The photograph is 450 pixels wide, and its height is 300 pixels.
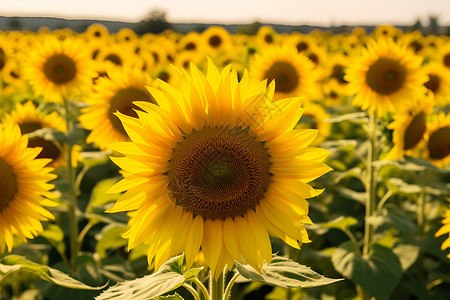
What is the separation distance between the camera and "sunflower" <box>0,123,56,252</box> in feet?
8.51

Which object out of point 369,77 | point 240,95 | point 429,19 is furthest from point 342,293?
point 429,19

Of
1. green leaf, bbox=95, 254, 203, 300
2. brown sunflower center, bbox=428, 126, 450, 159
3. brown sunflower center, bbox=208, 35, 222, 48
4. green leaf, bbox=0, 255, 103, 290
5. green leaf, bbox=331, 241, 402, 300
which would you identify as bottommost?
green leaf, bbox=331, 241, 402, 300

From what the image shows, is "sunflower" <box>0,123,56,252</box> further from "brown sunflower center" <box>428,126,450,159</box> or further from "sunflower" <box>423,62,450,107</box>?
"sunflower" <box>423,62,450,107</box>

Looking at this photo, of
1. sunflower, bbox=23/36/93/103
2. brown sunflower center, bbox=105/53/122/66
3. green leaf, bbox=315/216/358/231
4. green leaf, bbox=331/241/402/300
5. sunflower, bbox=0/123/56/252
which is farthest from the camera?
brown sunflower center, bbox=105/53/122/66

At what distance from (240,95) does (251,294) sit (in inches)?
139

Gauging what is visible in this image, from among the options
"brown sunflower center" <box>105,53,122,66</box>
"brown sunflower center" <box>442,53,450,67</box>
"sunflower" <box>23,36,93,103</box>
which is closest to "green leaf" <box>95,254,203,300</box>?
"sunflower" <box>23,36,93,103</box>

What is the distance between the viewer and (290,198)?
70.3 inches

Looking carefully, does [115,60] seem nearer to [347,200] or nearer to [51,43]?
[51,43]

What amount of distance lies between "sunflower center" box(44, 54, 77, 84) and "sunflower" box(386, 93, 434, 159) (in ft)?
9.47

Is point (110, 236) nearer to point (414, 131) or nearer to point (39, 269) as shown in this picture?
point (39, 269)

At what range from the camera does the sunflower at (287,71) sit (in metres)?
5.45

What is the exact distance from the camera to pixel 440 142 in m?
4.31

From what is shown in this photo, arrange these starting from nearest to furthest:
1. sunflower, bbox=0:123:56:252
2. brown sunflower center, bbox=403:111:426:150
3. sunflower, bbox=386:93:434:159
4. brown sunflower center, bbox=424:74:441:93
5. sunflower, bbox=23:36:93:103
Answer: sunflower, bbox=0:123:56:252 < sunflower, bbox=386:93:434:159 < brown sunflower center, bbox=403:111:426:150 < sunflower, bbox=23:36:93:103 < brown sunflower center, bbox=424:74:441:93

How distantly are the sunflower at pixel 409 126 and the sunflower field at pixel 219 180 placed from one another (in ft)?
0.06
